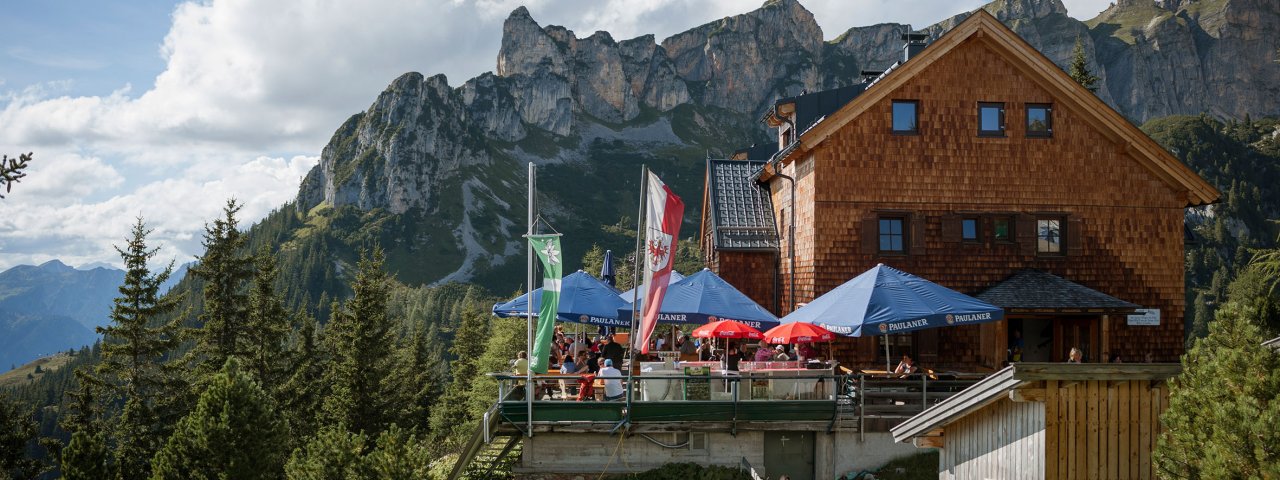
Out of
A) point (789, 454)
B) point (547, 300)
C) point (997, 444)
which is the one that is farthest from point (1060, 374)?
point (547, 300)

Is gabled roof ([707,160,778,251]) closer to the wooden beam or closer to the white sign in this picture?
the white sign

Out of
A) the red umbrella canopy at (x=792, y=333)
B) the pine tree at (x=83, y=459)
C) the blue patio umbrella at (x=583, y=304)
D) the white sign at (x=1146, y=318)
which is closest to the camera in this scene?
the red umbrella canopy at (x=792, y=333)

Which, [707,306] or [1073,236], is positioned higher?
[1073,236]

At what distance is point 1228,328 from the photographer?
775cm

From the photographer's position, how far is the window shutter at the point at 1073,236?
861 inches

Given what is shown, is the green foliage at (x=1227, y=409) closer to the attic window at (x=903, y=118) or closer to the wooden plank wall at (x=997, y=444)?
the wooden plank wall at (x=997, y=444)

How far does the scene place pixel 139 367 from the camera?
105 feet

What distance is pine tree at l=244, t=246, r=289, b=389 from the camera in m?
36.8

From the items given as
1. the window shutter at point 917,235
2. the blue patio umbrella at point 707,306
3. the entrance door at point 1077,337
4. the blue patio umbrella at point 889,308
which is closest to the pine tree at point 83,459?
the blue patio umbrella at point 707,306

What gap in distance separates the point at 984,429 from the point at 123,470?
25497 millimetres

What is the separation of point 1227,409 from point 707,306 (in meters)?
11.8

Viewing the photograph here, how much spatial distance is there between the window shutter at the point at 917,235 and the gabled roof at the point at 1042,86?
2.77 m

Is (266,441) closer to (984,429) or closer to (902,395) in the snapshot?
(902,395)

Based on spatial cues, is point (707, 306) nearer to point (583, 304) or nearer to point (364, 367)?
point (583, 304)
